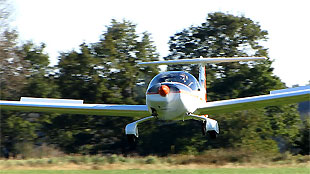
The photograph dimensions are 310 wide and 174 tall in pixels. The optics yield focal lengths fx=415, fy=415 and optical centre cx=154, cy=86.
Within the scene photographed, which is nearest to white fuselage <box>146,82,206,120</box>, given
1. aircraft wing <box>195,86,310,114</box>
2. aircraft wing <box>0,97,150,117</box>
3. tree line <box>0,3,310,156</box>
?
aircraft wing <box>195,86,310,114</box>

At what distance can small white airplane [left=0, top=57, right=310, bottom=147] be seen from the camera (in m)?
10.9

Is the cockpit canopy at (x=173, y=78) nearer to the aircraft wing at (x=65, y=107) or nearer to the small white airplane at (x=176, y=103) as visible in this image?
the small white airplane at (x=176, y=103)

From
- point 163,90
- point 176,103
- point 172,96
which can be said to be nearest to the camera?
point 163,90

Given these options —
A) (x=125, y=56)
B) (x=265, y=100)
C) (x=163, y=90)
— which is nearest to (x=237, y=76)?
(x=125, y=56)

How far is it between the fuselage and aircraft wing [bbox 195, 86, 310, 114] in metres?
1.04

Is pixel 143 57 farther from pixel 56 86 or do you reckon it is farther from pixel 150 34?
pixel 56 86

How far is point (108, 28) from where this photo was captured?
34156mm

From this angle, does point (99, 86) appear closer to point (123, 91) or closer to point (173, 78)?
point (123, 91)

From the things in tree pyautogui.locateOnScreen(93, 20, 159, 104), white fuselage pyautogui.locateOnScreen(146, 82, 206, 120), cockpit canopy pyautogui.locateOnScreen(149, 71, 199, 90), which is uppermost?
tree pyautogui.locateOnScreen(93, 20, 159, 104)

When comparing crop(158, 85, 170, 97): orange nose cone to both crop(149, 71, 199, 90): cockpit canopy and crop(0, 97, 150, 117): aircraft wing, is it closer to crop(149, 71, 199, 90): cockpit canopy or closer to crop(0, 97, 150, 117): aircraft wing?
crop(149, 71, 199, 90): cockpit canopy

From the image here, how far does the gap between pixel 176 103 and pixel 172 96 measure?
0.84 ft

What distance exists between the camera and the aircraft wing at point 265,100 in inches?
493

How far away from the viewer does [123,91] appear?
3105cm

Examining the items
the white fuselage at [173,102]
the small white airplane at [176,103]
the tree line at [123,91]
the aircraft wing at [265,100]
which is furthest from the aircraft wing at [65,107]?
the tree line at [123,91]
